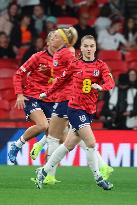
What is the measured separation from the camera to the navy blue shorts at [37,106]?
40.8 feet

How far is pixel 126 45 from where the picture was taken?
19594mm

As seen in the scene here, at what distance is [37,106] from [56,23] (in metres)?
7.69

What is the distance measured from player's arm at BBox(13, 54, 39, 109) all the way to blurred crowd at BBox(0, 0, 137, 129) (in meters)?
6.33

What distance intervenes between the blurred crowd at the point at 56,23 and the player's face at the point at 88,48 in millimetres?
8101

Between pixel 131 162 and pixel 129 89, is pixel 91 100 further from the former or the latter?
pixel 129 89

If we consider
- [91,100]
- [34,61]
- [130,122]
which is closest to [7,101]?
[130,122]

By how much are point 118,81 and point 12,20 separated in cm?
347

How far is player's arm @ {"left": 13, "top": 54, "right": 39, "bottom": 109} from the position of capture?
38.0ft

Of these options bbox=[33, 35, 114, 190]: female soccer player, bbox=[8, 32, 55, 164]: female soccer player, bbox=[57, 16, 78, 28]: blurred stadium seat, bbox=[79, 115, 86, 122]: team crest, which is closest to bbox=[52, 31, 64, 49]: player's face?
bbox=[8, 32, 55, 164]: female soccer player

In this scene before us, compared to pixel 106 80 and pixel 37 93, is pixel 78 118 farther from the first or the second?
pixel 37 93

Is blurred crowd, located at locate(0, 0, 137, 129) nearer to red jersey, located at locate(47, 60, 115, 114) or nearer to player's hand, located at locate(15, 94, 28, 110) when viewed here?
player's hand, located at locate(15, 94, 28, 110)

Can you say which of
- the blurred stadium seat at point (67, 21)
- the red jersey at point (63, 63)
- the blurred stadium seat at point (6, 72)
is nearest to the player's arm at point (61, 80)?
the red jersey at point (63, 63)

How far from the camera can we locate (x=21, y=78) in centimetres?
1199

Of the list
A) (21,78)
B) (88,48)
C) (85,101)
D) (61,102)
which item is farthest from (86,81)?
(21,78)
